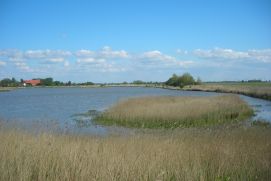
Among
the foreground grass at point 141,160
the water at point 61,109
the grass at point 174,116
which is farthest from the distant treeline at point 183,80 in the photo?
the foreground grass at point 141,160

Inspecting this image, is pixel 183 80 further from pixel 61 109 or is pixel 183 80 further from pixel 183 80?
pixel 61 109

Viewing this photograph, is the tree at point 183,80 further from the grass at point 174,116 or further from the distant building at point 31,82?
the grass at point 174,116

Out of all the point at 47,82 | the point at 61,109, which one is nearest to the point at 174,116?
the point at 61,109

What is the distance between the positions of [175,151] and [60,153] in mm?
2325

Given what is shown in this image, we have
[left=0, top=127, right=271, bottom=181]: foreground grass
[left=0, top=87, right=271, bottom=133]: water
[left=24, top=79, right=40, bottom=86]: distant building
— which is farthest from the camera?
[left=24, top=79, right=40, bottom=86]: distant building

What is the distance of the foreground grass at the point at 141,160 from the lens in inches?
218

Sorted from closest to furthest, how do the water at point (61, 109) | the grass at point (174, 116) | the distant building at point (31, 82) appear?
the grass at point (174, 116) → the water at point (61, 109) → the distant building at point (31, 82)

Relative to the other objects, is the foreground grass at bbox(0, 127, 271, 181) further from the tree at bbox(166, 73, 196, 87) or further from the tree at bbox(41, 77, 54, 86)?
the tree at bbox(41, 77, 54, 86)

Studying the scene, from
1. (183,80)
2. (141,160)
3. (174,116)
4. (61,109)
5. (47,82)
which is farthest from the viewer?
(47,82)

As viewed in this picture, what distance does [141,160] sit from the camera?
21.5ft

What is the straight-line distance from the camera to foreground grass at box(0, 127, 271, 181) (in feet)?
18.2

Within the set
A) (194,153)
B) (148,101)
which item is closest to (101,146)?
(194,153)

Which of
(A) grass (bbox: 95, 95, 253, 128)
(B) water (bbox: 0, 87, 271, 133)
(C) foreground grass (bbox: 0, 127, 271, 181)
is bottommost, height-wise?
(B) water (bbox: 0, 87, 271, 133)

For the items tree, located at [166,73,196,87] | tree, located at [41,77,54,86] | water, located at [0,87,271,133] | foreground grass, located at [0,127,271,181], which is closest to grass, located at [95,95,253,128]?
water, located at [0,87,271,133]
